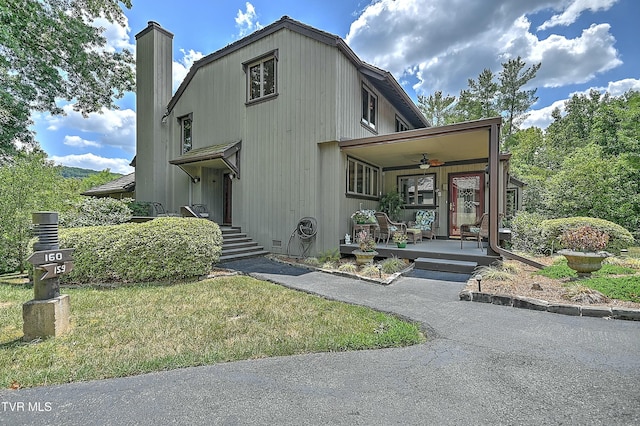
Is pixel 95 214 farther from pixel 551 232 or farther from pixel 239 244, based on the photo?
pixel 551 232

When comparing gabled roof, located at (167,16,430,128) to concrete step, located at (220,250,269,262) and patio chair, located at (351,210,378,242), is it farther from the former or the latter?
concrete step, located at (220,250,269,262)

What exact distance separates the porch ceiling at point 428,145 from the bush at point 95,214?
6.89 metres

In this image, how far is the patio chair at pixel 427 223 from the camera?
34.5ft

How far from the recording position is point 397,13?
12.2 meters

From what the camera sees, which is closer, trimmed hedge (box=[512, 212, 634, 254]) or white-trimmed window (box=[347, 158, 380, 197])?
trimmed hedge (box=[512, 212, 634, 254])

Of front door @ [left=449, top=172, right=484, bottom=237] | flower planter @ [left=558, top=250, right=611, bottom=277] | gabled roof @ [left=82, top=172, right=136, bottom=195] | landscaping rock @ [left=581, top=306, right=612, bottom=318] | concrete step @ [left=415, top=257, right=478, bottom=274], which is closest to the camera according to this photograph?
landscaping rock @ [left=581, top=306, right=612, bottom=318]

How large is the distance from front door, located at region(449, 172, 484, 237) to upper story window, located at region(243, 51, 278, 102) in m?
6.93

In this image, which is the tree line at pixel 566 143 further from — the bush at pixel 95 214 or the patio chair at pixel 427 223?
the bush at pixel 95 214

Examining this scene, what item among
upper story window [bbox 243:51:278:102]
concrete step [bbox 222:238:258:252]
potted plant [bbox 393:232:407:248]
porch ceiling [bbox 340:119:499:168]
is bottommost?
concrete step [bbox 222:238:258:252]

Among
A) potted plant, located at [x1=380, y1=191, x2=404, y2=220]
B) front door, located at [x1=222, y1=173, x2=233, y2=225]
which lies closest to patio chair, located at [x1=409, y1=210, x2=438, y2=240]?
potted plant, located at [x1=380, y1=191, x2=404, y2=220]

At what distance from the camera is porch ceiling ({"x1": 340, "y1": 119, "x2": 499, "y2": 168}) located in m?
6.98

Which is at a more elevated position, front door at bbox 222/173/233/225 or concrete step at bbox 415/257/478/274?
front door at bbox 222/173/233/225

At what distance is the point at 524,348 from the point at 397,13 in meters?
13.3

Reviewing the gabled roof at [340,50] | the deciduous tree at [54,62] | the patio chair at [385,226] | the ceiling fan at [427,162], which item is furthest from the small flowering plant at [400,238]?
the deciduous tree at [54,62]
